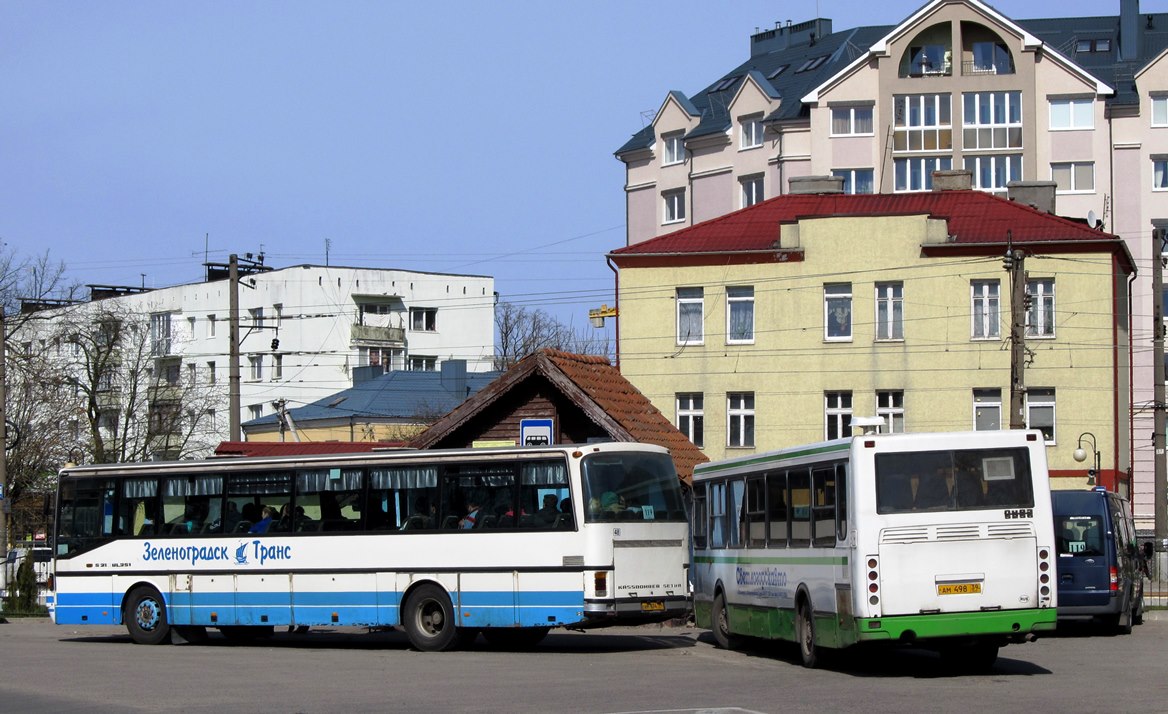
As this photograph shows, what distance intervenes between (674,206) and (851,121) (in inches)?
453

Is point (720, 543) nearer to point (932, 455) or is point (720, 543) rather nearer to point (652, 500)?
point (652, 500)

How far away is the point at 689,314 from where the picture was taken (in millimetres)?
49469

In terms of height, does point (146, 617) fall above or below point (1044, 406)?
below

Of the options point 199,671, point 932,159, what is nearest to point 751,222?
point 932,159

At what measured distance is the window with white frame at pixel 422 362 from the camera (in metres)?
97.9

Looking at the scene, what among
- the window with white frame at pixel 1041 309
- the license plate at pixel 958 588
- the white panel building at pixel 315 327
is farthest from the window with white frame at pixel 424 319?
the license plate at pixel 958 588

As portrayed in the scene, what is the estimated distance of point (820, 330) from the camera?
159 feet

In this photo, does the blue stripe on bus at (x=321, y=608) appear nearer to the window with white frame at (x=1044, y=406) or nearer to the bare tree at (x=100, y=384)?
the window with white frame at (x=1044, y=406)

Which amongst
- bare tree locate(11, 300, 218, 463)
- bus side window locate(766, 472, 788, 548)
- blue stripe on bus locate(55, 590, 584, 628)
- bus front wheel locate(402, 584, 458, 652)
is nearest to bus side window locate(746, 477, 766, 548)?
bus side window locate(766, 472, 788, 548)

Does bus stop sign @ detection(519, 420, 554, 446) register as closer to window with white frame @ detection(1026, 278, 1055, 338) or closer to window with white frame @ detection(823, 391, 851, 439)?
window with white frame @ detection(823, 391, 851, 439)

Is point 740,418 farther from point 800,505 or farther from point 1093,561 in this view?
point 800,505

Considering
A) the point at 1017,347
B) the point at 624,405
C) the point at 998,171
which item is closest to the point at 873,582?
the point at 624,405

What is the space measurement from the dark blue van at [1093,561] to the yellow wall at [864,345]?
19556mm

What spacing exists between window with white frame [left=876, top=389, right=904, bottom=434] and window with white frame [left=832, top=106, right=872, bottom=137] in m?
24.3
